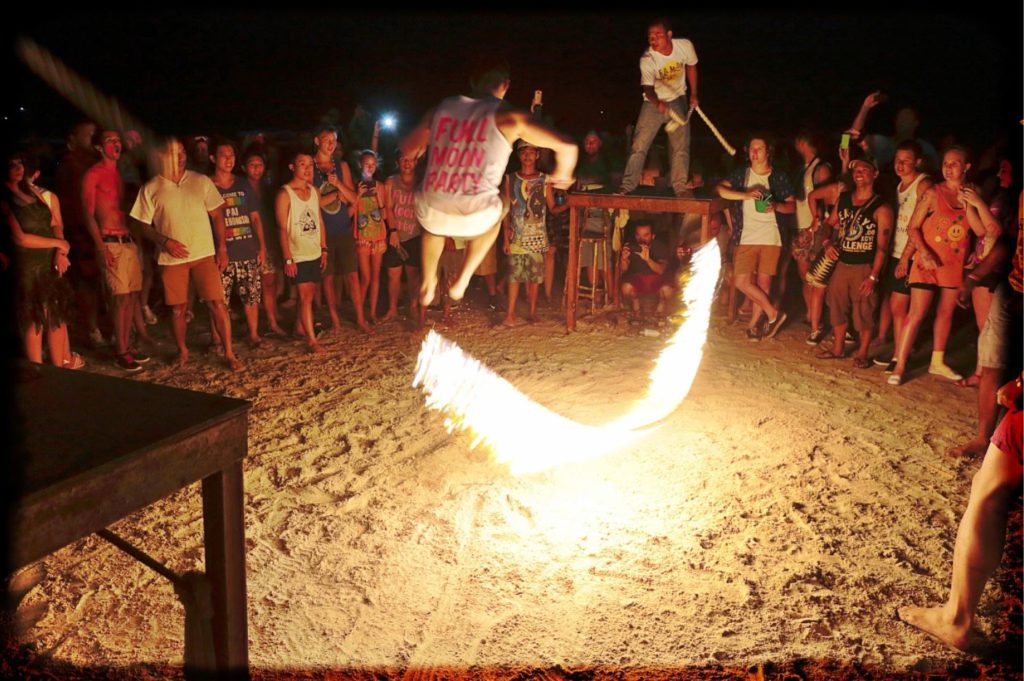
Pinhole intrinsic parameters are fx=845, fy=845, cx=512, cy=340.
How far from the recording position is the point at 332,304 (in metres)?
8.32

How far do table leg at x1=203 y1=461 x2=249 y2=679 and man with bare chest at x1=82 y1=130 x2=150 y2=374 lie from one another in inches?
183

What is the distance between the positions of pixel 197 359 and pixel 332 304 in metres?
1.44

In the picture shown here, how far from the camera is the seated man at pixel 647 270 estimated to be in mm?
8961

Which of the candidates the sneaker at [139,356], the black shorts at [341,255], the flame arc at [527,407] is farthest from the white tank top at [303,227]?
the sneaker at [139,356]

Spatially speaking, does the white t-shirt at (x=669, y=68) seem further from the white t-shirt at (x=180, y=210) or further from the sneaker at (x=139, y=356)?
the sneaker at (x=139, y=356)

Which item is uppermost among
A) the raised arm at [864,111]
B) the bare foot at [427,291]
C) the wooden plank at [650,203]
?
the raised arm at [864,111]

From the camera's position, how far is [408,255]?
8.31m

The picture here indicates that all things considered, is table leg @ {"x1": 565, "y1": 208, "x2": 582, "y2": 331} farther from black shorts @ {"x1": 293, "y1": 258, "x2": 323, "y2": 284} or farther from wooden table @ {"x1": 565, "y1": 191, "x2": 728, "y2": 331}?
black shorts @ {"x1": 293, "y1": 258, "x2": 323, "y2": 284}

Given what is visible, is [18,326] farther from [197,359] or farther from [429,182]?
[429,182]

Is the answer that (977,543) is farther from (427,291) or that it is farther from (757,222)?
(757,222)

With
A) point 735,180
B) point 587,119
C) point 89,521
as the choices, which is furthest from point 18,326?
point 587,119

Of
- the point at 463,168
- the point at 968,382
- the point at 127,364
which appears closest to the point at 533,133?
the point at 463,168

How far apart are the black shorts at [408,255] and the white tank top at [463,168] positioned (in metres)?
3.11

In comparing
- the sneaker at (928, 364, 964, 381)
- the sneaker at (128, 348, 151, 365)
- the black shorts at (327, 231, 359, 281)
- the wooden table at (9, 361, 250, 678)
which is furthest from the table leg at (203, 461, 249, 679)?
the sneaker at (928, 364, 964, 381)
